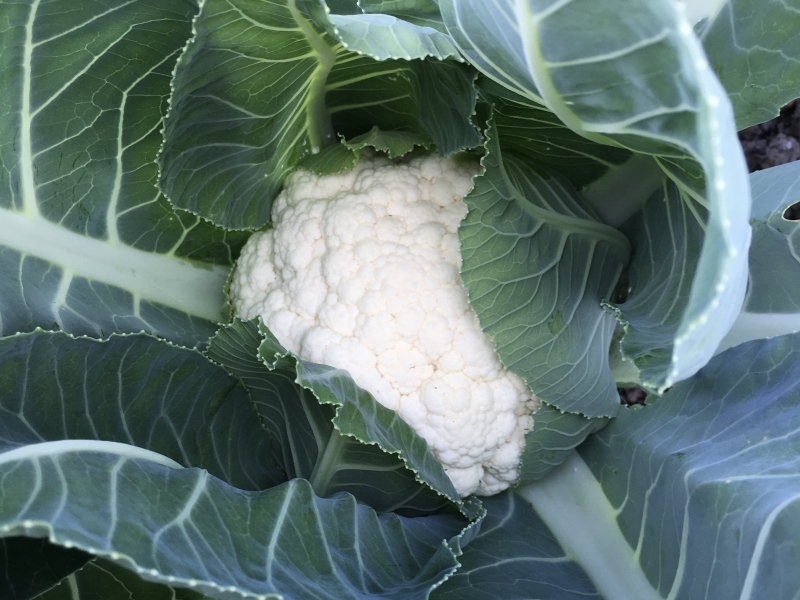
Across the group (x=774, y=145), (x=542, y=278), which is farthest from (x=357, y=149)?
(x=774, y=145)

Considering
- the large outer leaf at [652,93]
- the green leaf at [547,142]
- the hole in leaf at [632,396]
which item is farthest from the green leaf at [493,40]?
the hole in leaf at [632,396]

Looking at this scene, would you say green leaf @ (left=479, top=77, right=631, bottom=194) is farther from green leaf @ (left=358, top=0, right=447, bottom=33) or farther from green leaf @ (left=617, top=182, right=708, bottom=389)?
green leaf @ (left=358, top=0, right=447, bottom=33)

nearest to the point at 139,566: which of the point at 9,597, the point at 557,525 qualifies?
the point at 9,597

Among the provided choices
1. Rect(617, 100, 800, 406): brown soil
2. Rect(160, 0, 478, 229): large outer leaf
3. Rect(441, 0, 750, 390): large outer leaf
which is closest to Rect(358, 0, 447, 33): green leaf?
Rect(160, 0, 478, 229): large outer leaf

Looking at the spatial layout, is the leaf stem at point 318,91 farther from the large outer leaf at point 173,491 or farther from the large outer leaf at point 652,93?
the large outer leaf at point 173,491

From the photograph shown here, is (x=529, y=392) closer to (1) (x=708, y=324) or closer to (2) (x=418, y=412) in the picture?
(2) (x=418, y=412)

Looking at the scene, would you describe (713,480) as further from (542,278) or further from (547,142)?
(547,142)

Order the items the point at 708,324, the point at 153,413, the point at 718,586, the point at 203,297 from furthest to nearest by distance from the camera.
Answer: the point at 203,297 → the point at 153,413 → the point at 718,586 → the point at 708,324
